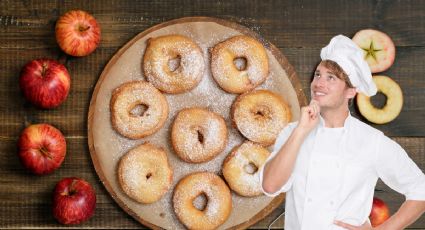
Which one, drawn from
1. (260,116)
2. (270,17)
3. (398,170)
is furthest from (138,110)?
(398,170)

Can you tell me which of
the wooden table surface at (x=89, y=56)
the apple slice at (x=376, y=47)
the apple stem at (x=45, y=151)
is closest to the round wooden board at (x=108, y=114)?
the wooden table surface at (x=89, y=56)

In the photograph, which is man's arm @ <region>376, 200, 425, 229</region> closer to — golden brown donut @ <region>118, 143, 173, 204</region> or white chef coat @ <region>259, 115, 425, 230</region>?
white chef coat @ <region>259, 115, 425, 230</region>

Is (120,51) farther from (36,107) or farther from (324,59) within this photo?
(324,59)

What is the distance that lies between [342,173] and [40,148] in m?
1.09

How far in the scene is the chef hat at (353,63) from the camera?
1855 millimetres

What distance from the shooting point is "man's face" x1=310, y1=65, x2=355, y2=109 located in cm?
191

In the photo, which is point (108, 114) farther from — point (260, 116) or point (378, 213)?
point (378, 213)

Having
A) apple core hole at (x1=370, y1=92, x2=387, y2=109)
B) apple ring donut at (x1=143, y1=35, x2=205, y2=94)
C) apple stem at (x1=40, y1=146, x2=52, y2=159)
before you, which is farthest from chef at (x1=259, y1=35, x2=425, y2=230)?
apple stem at (x1=40, y1=146, x2=52, y2=159)

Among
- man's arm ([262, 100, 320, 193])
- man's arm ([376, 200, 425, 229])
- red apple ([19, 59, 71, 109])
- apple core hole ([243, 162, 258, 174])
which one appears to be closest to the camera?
man's arm ([262, 100, 320, 193])

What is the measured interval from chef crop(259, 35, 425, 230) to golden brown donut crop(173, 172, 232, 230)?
0.31m

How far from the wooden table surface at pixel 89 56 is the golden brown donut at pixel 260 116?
16 cm

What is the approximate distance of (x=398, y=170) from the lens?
204 cm

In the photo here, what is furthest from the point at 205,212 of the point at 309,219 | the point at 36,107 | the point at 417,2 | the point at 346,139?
the point at 417,2

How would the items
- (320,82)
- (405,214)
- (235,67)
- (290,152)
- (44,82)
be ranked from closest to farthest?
(290,152) → (320,82) → (405,214) → (44,82) → (235,67)
